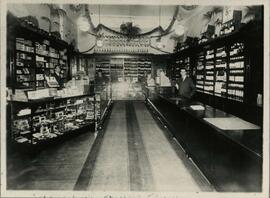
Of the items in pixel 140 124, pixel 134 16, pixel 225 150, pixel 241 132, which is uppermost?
pixel 134 16

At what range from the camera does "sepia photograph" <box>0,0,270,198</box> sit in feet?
7.96

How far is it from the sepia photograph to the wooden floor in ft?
0.04

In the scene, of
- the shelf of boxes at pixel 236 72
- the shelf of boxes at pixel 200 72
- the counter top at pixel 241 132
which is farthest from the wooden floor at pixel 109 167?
the shelf of boxes at pixel 200 72

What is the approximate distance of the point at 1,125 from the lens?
2625 millimetres

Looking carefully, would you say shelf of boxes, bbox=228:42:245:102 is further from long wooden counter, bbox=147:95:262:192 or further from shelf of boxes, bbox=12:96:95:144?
shelf of boxes, bbox=12:96:95:144

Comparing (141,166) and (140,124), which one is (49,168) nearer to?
(141,166)

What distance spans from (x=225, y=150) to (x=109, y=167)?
171 centimetres

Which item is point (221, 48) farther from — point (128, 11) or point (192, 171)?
point (128, 11)

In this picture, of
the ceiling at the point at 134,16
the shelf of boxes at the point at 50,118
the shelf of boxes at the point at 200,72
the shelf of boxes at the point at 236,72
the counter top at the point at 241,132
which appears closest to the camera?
the counter top at the point at 241,132

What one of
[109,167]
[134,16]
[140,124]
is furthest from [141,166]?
[134,16]

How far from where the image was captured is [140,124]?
6.46 meters

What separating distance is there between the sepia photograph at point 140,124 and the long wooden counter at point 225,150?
10 mm

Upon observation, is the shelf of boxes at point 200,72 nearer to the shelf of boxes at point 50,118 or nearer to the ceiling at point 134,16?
the ceiling at point 134,16

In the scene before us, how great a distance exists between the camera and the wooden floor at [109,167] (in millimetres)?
2998
